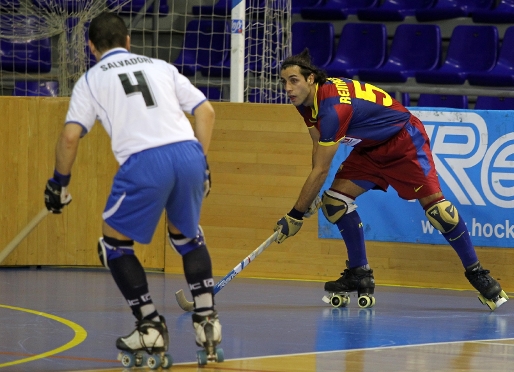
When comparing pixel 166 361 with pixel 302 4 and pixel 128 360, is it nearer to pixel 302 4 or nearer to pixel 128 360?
pixel 128 360

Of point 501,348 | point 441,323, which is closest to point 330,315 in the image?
point 441,323

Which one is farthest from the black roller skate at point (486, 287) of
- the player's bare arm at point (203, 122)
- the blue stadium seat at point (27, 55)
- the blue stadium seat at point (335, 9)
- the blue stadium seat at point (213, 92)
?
the blue stadium seat at point (27, 55)

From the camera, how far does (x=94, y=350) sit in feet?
16.6

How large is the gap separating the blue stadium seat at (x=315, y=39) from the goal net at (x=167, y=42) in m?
0.81

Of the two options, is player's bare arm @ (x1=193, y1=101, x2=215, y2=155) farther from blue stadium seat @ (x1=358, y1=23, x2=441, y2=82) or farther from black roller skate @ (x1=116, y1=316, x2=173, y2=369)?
blue stadium seat @ (x1=358, y1=23, x2=441, y2=82)

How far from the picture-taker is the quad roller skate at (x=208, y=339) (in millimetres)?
4645

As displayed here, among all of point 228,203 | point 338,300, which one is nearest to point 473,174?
point 338,300

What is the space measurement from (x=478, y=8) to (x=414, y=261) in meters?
4.22

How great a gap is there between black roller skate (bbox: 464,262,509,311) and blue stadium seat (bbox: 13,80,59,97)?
5.12 meters

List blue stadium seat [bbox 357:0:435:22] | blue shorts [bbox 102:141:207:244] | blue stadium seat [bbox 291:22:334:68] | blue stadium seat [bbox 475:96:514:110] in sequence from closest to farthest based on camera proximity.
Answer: blue shorts [bbox 102:141:207:244] < blue stadium seat [bbox 475:96:514:110] < blue stadium seat [bbox 357:0:435:22] < blue stadium seat [bbox 291:22:334:68]

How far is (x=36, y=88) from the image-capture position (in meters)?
10.6

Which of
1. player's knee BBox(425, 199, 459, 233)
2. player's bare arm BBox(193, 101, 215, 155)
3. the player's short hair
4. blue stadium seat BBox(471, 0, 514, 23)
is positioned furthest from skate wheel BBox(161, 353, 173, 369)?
blue stadium seat BBox(471, 0, 514, 23)

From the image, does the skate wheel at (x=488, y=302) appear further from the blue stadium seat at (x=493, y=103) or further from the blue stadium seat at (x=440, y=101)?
the blue stadium seat at (x=440, y=101)

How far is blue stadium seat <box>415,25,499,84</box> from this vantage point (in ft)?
33.8
